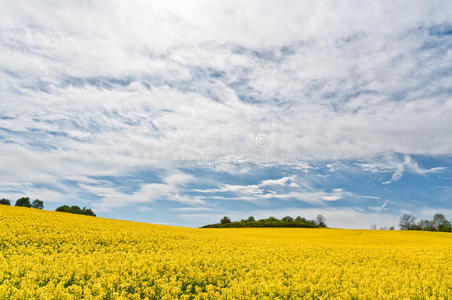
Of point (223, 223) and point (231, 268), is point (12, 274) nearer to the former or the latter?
point (231, 268)

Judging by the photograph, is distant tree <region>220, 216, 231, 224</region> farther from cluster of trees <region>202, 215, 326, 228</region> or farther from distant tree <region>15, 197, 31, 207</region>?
distant tree <region>15, 197, 31, 207</region>

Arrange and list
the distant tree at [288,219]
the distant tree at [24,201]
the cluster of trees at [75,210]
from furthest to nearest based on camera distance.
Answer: the distant tree at [288,219] < the distant tree at [24,201] < the cluster of trees at [75,210]

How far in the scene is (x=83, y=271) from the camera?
32.2 feet

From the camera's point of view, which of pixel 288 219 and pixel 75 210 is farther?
pixel 288 219

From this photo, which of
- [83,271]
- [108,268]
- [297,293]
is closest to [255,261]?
[297,293]

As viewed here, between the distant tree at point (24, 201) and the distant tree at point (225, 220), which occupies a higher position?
the distant tree at point (24, 201)

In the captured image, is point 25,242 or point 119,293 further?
point 25,242

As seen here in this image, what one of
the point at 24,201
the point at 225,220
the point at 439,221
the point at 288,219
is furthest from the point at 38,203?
the point at 439,221

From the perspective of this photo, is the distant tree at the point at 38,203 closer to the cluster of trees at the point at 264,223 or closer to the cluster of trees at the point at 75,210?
the cluster of trees at the point at 75,210

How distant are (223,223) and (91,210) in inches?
1758

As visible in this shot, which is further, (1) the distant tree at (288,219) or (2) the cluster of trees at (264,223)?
(1) the distant tree at (288,219)

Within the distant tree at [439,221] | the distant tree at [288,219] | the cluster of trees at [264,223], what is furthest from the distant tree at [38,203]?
the distant tree at [439,221]

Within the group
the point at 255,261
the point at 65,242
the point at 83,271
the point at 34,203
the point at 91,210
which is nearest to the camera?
the point at 83,271

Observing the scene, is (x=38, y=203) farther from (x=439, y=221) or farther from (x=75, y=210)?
(x=439, y=221)
